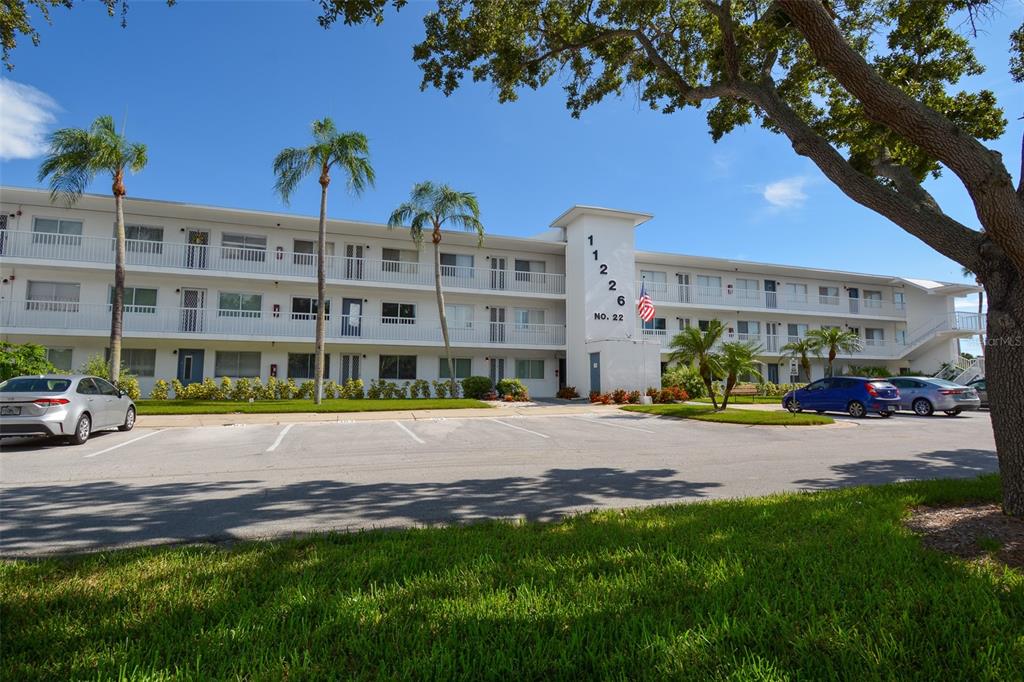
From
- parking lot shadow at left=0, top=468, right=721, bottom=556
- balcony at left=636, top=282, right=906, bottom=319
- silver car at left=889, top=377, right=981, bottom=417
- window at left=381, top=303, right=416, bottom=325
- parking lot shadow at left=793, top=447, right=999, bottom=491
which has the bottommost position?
parking lot shadow at left=0, top=468, right=721, bottom=556

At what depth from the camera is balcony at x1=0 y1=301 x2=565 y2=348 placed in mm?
23266

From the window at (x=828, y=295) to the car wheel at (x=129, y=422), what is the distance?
1571 inches

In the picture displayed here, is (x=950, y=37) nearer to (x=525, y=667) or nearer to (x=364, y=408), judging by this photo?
(x=525, y=667)

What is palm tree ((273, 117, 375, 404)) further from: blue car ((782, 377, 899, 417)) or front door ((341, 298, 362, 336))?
blue car ((782, 377, 899, 417))

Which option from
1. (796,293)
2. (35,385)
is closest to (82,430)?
(35,385)

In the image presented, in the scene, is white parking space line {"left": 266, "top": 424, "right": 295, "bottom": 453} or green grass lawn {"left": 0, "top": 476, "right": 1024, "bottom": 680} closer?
green grass lawn {"left": 0, "top": 476, "right": 1024, "bottom": 680}

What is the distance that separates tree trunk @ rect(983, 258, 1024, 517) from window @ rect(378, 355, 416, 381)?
25994 mm

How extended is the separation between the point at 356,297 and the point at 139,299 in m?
9.92

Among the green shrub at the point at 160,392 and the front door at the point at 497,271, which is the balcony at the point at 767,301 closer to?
the front door at the point at 497,271

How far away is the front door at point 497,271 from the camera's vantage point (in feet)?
98.8

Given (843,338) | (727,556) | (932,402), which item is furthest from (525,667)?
(843,338)

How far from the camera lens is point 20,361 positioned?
16688 millimetres

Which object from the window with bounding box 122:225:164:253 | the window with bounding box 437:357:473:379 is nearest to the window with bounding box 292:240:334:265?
the window with bounding box 122:225:164:253

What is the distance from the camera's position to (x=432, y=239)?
28.1 meters
